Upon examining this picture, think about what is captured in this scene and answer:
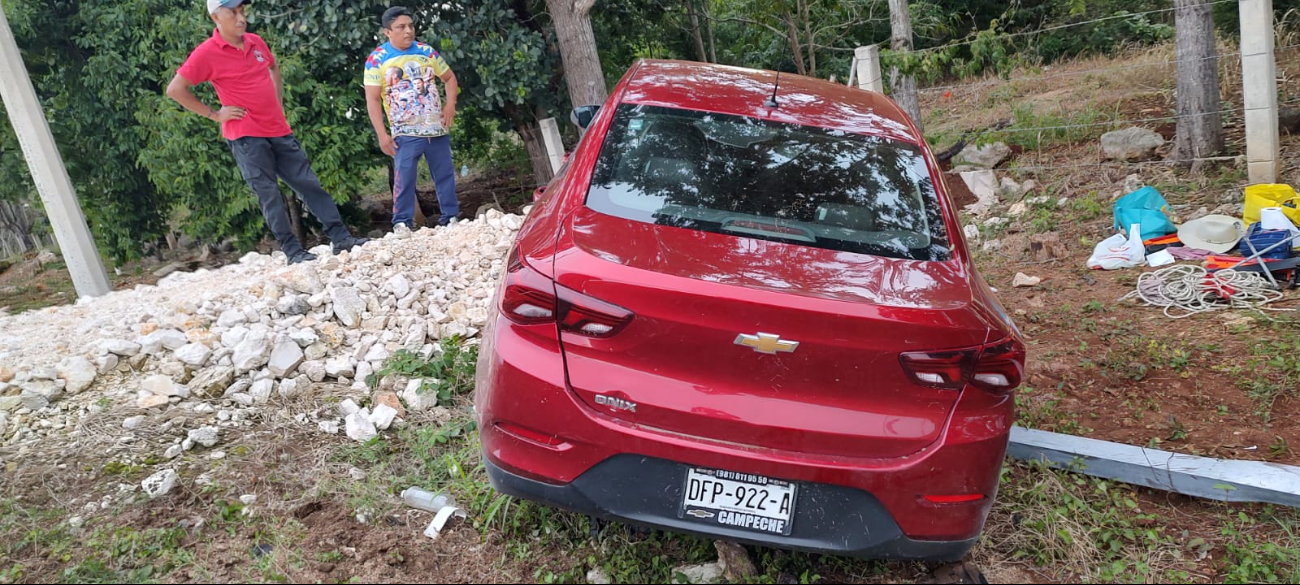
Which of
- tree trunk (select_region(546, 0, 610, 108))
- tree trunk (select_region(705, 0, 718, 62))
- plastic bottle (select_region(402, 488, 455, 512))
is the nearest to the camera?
plastic bottle (select_region(402, 488, 455, 512))

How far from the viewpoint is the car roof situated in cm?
314

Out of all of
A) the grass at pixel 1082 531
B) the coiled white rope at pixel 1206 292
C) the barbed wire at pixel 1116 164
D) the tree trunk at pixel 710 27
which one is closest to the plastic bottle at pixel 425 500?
the grass at pixel 1082 531

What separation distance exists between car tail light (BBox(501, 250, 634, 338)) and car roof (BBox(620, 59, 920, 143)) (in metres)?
1.10

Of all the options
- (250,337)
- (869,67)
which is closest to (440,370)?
(250,337)

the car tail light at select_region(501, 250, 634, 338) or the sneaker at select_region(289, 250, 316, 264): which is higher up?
the car tail light at select_region(501, 250, 634, 338)

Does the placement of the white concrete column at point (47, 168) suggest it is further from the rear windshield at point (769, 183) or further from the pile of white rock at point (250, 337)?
the rear windshield at point (769, 183)

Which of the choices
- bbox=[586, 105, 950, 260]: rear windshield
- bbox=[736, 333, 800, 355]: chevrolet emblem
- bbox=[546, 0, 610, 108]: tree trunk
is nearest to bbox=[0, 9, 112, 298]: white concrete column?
bbox=[546, 0, 610, 108]: tree trunk

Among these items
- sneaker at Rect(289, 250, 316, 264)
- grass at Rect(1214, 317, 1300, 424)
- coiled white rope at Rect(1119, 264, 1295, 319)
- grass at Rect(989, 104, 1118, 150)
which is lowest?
grass at Rect(1214, 317, 1300, 424)

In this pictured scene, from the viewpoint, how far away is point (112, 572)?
265 centimetres

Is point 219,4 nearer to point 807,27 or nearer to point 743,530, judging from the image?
point 743,530

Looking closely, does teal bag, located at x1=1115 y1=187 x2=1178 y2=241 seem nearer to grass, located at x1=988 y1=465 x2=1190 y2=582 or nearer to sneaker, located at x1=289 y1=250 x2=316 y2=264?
grass, located at x1=988 y1=465 x2=1190 y2=582

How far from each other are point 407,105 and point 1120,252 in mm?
5376

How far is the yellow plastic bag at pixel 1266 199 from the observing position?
526 centimetres

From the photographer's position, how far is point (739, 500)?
2.29m
